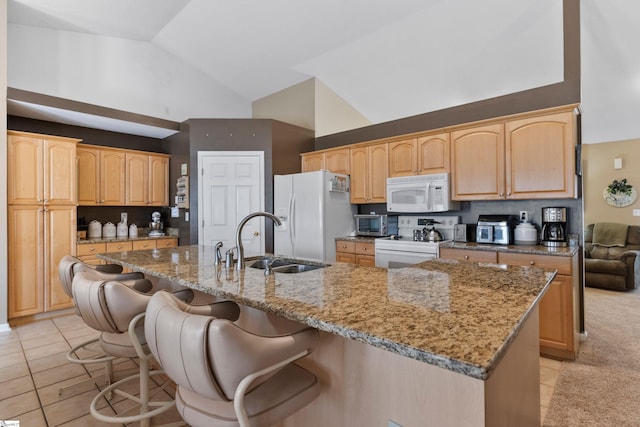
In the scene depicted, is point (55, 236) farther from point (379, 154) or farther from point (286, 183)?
point (379, 154)

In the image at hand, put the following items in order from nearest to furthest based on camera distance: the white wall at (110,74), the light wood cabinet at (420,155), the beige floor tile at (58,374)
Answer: the beige floor tile at (58,374) < the light wood cabinet at (420,155) < the white wall at (110,74)

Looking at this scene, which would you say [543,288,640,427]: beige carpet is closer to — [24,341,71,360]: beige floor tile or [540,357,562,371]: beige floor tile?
[540,357,562,371]: beige floor tile

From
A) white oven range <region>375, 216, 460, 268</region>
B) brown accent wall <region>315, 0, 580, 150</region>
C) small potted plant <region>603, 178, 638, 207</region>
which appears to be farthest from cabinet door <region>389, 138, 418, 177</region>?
small potted plant <region>603, 178, 638, 207</region>

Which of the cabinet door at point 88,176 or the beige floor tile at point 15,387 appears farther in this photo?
the cabinet door at point 88,176

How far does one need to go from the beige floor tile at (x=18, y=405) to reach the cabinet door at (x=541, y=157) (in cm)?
410

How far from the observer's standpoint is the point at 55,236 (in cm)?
395

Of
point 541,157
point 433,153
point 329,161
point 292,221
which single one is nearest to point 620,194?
point 541,157

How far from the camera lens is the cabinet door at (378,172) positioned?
417 cm

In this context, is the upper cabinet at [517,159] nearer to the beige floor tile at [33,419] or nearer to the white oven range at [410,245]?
the white oven range at [410,245]

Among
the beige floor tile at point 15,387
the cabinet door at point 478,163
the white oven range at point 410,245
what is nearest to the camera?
the beige floor tile at point 15,387

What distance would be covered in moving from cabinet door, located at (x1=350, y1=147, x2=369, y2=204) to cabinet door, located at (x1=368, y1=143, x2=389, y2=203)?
0.25ft

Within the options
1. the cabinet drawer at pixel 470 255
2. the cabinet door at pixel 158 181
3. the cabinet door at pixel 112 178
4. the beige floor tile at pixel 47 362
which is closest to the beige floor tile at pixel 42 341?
the beige floor tile at pixel 47 362

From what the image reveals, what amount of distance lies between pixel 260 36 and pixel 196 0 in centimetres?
87

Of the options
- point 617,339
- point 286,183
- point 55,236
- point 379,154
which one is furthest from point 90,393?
point 617,339
